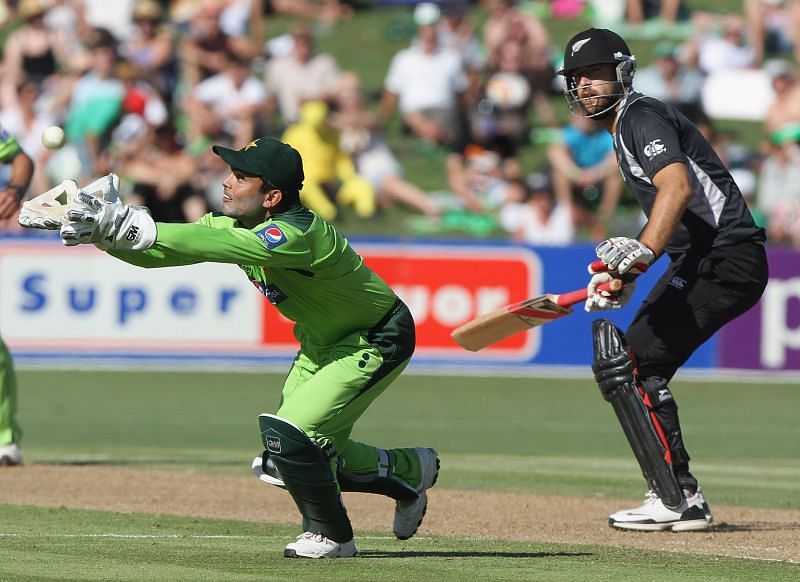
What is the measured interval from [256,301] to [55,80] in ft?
18.8

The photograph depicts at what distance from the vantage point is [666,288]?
8156 millimetres

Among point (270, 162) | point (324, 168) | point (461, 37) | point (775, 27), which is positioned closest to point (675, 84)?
point (461, 37)

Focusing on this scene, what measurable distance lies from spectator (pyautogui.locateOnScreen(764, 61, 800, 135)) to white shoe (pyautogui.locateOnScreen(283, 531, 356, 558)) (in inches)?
579

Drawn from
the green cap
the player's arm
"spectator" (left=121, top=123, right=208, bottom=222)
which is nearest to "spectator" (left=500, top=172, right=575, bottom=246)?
"spectator" (left=121, top=123, right=208, bottom=222)

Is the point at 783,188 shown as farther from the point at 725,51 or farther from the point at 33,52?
the point at 33,52

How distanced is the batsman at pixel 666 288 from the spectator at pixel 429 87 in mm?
13010

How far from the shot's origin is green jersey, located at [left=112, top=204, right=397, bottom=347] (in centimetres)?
625

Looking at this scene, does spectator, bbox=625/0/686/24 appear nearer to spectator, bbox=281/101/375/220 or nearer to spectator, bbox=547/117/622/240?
spectator, bbox=547/117/622/240

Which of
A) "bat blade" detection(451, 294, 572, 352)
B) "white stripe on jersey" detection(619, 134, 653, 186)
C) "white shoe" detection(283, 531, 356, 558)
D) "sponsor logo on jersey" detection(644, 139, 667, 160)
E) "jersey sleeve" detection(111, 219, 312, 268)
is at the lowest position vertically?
"white shoe" detection(283, 531, 356, 558)

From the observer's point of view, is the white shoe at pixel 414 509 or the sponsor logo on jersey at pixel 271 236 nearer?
the sponsor logo on jersey at pixel 271 236

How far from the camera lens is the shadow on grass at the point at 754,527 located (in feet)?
26.8

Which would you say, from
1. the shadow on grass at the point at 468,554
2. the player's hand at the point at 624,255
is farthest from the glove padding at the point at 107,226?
the player's hand at the point at 624,255

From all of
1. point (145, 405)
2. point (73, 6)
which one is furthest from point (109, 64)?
point (145, 405)

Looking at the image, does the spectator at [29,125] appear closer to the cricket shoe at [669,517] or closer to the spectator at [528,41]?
the spectator at [528,41]
